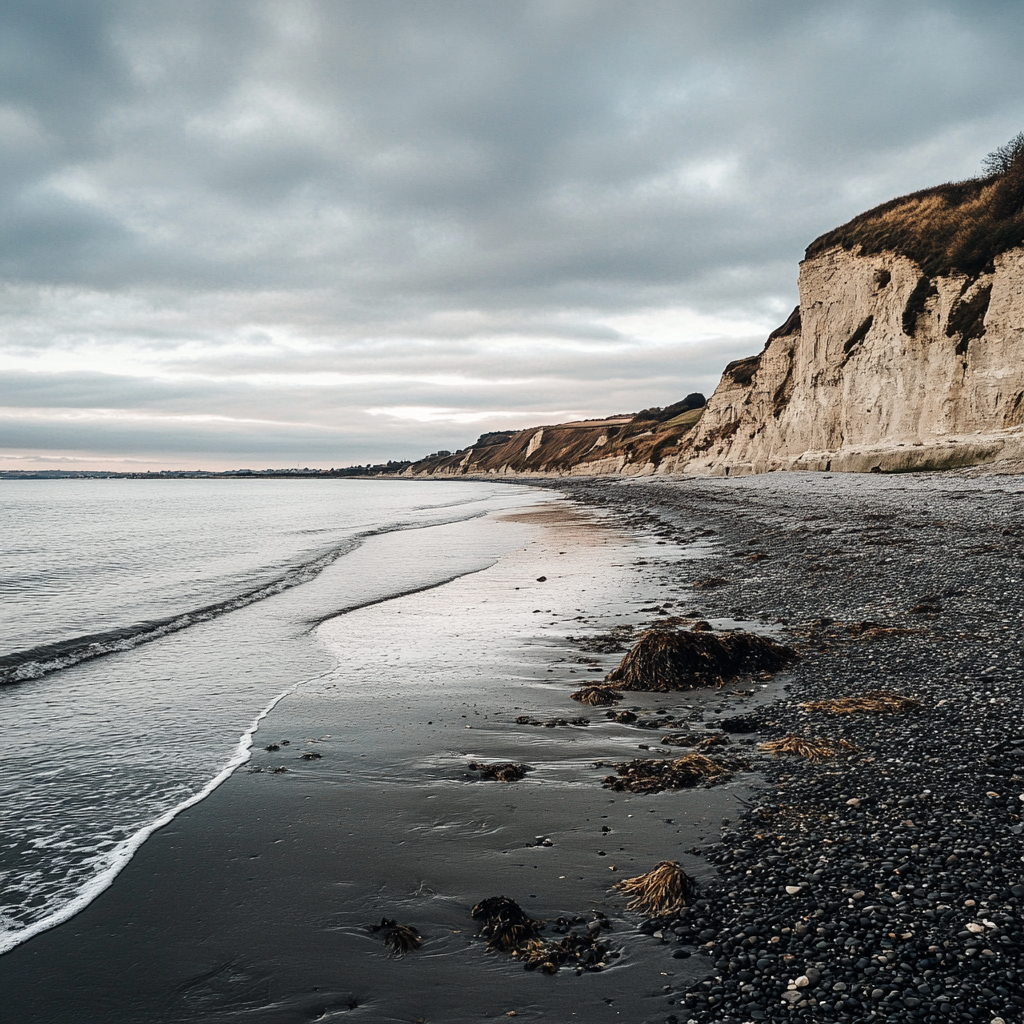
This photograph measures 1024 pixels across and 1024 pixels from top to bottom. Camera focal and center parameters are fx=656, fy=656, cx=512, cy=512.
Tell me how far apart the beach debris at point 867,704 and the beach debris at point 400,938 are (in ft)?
14.7

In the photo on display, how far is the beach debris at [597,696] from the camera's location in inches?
292

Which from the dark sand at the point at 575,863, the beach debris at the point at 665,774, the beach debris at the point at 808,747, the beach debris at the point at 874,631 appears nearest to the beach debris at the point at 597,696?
the dark sand at the point at 575,863

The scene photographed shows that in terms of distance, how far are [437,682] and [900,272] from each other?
160ft

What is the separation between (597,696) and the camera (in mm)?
7496

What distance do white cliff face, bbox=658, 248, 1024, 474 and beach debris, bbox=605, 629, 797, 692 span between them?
106 feet

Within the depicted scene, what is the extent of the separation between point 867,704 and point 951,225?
1959 inches

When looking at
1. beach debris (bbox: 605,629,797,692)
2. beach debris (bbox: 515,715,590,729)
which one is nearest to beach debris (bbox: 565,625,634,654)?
beach debris (bbox: 605,629,797,692)

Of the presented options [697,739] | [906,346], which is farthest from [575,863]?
[906,346]

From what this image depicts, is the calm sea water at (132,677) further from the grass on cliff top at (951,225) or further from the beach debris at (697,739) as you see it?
the grass on cliff top at (951,225)

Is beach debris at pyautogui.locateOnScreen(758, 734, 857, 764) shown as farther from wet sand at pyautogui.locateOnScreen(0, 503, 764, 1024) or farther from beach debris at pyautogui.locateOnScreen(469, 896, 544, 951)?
beach debris at pyautogui.locateOnScreen(469, 896, 544, 951)

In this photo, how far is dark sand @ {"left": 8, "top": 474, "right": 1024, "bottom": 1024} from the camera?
3.15m

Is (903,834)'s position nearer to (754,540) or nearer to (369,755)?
(369,755)

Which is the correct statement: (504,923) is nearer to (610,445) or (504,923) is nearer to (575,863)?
(575,863)

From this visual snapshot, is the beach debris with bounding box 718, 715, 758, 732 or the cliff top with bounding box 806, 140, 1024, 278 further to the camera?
the cliff top with bounding box 806, 140, 1024, 278
